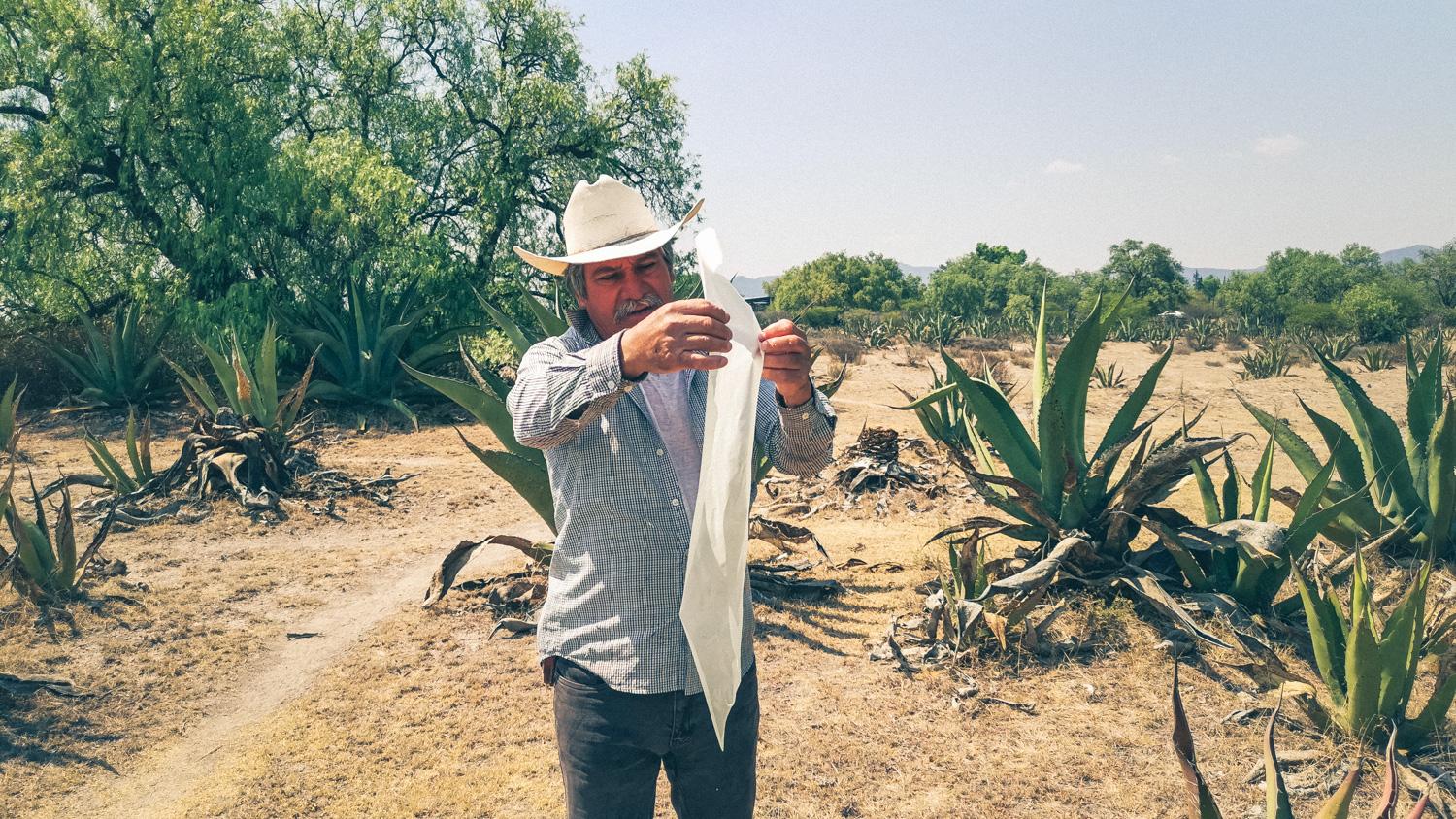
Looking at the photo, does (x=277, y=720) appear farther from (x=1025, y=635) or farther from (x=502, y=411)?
(x=1025, y=635)

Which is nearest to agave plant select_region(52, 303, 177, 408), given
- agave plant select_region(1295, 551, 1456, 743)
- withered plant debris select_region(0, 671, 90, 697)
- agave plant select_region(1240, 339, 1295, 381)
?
withered plant debris select_region(0, 671, 90, 697)

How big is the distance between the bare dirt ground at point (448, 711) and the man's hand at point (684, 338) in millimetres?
2044

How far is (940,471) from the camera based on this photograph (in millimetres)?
7441

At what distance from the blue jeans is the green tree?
46.1 m

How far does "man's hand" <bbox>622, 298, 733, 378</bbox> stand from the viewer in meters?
1.26

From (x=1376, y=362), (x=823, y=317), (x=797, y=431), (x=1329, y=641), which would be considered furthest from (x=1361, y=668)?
(x=823, y=317)

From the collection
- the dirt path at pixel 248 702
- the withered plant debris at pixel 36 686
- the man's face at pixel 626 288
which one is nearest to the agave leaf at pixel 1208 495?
the man's face at pixel 626 288

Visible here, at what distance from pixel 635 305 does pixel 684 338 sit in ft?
1.53

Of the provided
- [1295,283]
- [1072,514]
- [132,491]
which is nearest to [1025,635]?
[1072,514]

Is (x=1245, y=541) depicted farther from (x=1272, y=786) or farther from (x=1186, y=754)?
(x=1186, y=754)

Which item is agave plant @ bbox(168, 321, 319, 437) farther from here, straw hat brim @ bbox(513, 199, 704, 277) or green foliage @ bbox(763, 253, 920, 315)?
green foliage @ bbox(763, 253, 920, 315)

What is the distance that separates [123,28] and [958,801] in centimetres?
1386

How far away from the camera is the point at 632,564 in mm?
1619

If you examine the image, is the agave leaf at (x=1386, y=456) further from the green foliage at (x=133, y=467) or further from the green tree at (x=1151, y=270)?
the green tree at (x=1151, y=270)
